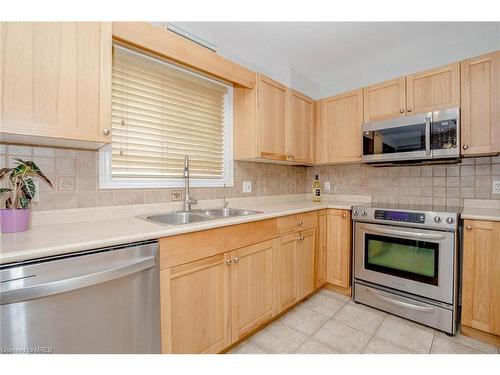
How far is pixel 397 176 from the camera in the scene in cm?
247

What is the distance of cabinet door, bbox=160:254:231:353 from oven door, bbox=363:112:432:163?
1.78 m

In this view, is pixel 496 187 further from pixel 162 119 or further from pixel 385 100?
pixel 162 119

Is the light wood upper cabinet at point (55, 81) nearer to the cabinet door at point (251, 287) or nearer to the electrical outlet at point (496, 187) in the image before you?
the cabinet door at point (251, 287)

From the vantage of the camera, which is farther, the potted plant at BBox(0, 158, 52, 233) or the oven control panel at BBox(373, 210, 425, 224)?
the oven control panel at BBox(373, 210, 425, 224)

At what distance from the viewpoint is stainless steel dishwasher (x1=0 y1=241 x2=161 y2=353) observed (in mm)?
798

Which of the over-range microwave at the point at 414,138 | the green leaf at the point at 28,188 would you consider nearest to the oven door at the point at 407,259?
the over-range microwave at the point at 414,138

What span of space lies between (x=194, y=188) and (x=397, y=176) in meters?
2.08

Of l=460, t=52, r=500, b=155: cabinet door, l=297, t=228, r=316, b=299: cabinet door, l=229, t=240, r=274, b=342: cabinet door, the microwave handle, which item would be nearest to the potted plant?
l=229, t=240, r=274, b=342: cabinet door

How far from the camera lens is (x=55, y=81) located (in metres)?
1.06

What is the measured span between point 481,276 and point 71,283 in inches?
94.9

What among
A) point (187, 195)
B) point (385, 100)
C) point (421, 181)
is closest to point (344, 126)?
point (385, 100)

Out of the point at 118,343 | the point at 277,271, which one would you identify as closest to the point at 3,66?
the point at 118,343

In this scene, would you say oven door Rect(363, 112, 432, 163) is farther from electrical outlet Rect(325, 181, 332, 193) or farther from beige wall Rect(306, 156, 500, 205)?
electrical outlet Rect(325, 181, 332, 193)

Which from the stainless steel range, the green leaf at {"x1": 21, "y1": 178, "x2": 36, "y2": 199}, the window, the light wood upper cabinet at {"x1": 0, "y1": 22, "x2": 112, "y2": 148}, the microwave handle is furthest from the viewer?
the microwave handle
